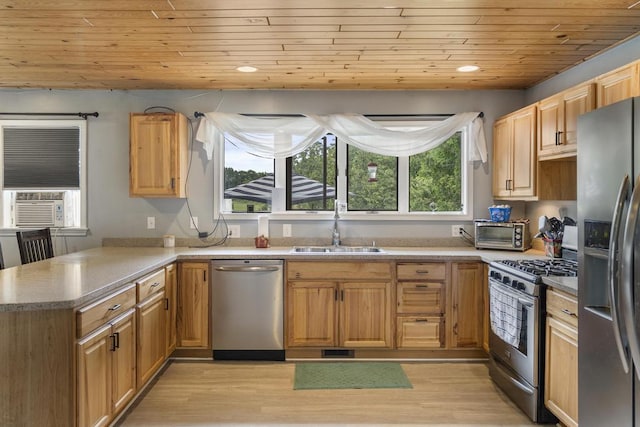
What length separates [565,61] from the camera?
10.7 feet

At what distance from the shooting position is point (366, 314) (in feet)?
11.8

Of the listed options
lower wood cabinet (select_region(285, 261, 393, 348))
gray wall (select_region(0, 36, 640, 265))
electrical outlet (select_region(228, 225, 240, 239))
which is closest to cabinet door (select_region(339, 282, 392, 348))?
lower wood cabinet (select_region(285, 261, 393, 348))

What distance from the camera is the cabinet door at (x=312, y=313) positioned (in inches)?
141

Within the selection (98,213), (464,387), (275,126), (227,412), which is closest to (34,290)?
(227,412)

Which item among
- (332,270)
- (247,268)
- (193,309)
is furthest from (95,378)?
(332,270)

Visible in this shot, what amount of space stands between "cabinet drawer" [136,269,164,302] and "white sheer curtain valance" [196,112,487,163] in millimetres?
1361

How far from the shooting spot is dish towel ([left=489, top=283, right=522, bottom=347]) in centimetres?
279

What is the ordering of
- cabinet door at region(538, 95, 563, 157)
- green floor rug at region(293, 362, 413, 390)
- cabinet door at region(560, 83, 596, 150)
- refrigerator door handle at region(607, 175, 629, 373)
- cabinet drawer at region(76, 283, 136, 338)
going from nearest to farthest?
1. refrigerator door handle at region(607, 175, 629, 373)
2. cabinet drawer at region(76, 283, 136, 338)
3. cabinet door at region(560, 83, 596, 150)
4. cabinet door at region(538, 95, 563, 157)
5. green floor rug at region(293, 362, 413, 390)

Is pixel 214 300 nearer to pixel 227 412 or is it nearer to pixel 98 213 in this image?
pixel 227 412

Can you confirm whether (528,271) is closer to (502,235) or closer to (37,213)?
(502,235)

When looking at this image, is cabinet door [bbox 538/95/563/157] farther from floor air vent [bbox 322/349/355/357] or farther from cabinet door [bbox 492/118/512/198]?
floor air vent [bbox 322/349/355/357]

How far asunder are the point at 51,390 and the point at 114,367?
47cm

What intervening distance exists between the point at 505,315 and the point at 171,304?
2543 millimetres

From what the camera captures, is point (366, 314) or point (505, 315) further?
point (366, 314)
